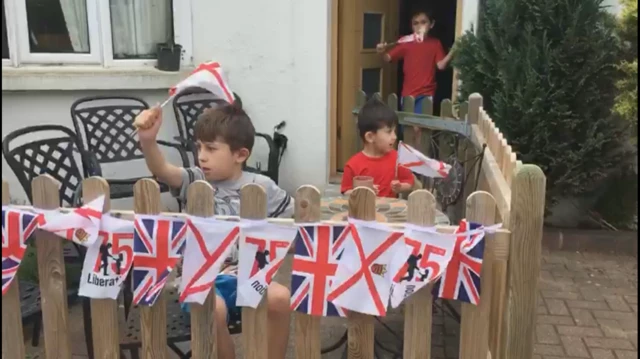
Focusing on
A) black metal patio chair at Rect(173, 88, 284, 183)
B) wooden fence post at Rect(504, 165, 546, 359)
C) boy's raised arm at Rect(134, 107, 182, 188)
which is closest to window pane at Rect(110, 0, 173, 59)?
black metal patio chair at Rect(173, 88, 284, 183)

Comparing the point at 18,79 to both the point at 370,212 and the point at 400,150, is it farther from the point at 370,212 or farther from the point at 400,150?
the point at 370,212

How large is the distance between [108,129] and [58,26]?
1046 mm

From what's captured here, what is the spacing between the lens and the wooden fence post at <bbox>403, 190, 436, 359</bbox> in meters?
2.07

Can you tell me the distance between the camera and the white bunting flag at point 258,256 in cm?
215

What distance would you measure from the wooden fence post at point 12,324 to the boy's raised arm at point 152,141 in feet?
2.08

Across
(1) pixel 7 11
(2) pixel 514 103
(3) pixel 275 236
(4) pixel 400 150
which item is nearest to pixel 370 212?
(3) pixel 275 236

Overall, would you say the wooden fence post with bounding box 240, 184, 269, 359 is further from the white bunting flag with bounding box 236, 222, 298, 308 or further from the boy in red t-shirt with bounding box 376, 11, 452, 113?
the boy in red t-shirt with bounding box 376, 11, 452, 113

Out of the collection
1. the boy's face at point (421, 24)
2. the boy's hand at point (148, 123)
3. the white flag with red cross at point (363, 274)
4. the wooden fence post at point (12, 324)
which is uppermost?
the boy's face at point (421, 24)

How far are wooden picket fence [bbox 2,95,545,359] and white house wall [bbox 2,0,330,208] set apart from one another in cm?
315

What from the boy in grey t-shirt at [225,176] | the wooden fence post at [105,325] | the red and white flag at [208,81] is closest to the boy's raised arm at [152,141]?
the boy in grey t-shirt at [225,176]

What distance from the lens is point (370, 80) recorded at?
263 inches

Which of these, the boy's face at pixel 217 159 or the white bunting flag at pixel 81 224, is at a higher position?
the boy's face at pixel 217 159

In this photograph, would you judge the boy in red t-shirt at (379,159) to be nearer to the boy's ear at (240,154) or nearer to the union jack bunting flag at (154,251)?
the boy's ear at (240,154)

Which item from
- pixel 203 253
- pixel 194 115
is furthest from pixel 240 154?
pixel 194 115
